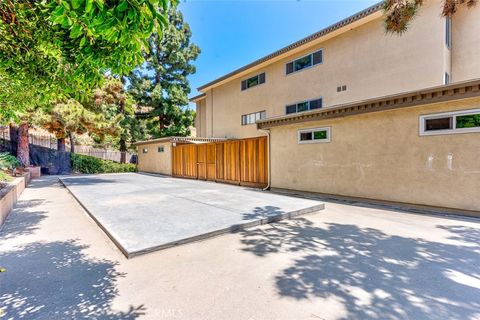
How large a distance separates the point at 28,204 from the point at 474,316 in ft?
33.1

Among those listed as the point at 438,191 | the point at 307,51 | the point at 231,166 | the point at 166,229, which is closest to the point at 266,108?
the point at 307,51

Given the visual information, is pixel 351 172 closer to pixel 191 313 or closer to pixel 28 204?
pixel 191 313

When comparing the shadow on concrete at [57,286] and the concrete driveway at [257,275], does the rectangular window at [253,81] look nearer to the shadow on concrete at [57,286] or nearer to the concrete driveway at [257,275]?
the concrete driveway at [257,275]

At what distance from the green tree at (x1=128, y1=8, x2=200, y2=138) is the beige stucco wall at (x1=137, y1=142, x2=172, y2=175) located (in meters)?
2.94

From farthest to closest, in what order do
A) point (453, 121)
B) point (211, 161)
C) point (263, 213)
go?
point (211, 161) < point (453, 121) < point (263, 213)

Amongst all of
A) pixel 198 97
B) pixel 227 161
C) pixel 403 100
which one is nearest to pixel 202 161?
pixel 227 161

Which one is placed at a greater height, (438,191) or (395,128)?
(395,128)

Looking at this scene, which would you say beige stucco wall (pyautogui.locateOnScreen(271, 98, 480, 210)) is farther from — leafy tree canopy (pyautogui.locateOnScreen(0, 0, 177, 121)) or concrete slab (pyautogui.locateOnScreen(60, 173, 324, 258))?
leafy tree canopy (pyautogui.locateOnScreen(0, 0, 177, 121))

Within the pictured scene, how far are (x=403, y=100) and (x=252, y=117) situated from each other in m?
10.1

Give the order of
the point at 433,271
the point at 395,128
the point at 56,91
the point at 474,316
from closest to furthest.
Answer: the point at 474,316 < the point at 433,271 < the point at 56,91 < the point at 395,128

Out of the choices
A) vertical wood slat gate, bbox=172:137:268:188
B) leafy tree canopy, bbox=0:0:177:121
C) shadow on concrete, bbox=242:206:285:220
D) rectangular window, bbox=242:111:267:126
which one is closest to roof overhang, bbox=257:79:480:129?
vertical wood slat gate, bbox=172:137:268:188

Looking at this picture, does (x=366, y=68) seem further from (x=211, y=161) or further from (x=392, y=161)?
(x=211, y=161)

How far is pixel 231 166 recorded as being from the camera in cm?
1195

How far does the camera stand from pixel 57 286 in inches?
109
